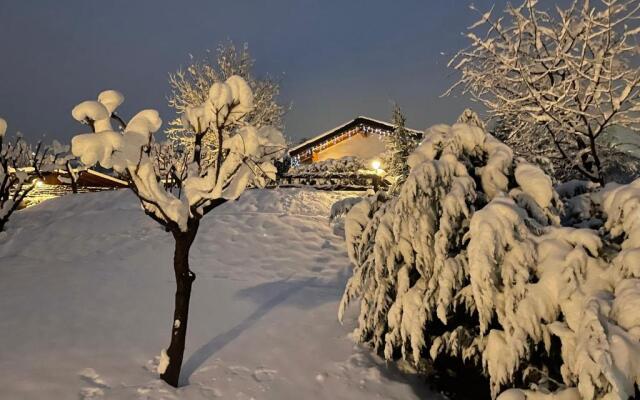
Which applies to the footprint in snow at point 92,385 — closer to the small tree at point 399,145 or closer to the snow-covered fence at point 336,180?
the snow-covered fence at point 336,180

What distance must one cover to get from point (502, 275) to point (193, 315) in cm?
468

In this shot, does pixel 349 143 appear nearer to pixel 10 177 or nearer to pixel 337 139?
pixel 337 139

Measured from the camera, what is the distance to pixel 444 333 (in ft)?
15.9

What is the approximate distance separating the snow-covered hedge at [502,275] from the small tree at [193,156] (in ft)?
5.73

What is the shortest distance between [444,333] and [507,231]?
1497mm

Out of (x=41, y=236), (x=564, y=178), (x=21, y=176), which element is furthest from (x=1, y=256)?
(x=564, y=178)

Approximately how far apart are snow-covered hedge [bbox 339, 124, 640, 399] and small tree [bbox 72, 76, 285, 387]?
1.75 meters

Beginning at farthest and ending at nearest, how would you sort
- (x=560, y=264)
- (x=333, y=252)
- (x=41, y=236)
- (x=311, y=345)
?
(x=41, y=236), (x=333, y=252), (x=311, y=345), (x=560, y=264)

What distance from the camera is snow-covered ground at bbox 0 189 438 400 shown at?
4711mm

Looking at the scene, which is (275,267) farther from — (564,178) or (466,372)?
(564,178)

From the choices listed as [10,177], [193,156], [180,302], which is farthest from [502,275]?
[10,177]

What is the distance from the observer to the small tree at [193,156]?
393cm

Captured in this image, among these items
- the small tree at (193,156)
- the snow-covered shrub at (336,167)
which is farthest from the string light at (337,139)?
the small tree at (193,156)

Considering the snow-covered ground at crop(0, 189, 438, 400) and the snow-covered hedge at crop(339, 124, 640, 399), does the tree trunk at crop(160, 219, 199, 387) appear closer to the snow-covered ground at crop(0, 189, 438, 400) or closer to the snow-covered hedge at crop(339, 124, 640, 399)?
the snow-covered ground at crop(0, 189, 438, 400)
